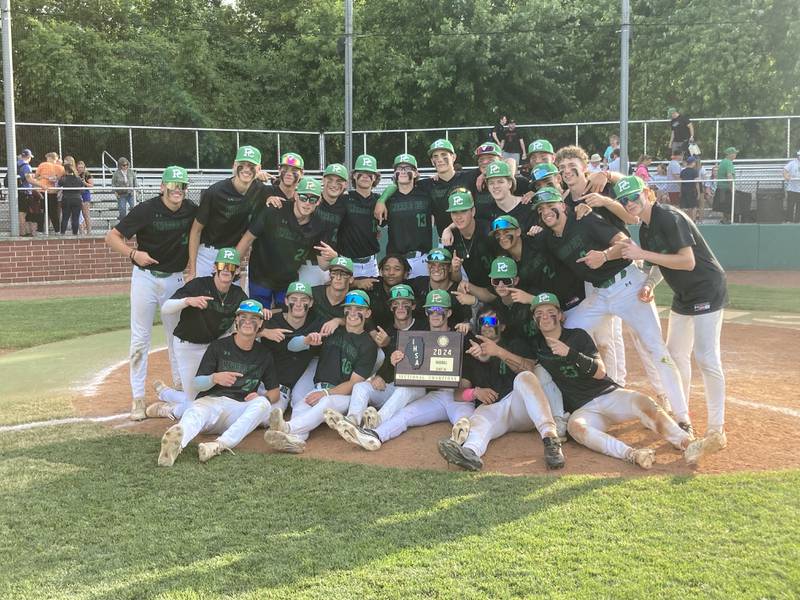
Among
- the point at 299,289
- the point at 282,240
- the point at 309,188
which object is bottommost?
the point at 299,289

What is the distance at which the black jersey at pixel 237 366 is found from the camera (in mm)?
6547

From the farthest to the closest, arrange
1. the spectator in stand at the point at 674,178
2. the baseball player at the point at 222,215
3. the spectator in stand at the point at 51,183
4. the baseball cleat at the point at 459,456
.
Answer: the spectator in stand at the point at 674,178 → the spectator in stand at the point at 51,183 → the baseball player at the point at 222,215 → the baseball cleat at the point at 459,456

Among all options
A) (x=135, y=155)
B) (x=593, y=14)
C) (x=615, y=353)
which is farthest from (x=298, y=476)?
(x=593, y=14)

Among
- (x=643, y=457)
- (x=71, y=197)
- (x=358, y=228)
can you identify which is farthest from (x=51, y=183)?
(x=643, y=457)

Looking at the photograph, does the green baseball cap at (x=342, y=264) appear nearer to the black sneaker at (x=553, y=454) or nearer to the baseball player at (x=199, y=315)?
the baseball player at (x=199, y=315)

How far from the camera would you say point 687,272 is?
6023 millimetres

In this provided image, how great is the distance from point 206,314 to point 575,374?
3.25 meters

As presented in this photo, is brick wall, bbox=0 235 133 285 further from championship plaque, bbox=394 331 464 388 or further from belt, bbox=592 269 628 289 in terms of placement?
belt, bbox=592 269 628 289

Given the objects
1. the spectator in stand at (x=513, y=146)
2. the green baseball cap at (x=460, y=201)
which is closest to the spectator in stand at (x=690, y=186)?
the spectator in stand at (x=513, y=146)

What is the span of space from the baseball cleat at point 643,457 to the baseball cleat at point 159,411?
4.02 m

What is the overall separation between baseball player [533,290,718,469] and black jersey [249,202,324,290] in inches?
96.2

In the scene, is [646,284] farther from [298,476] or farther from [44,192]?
[44,192]

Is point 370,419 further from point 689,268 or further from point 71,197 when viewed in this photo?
point 71,197

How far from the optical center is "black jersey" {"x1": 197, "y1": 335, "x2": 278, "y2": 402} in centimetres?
655
